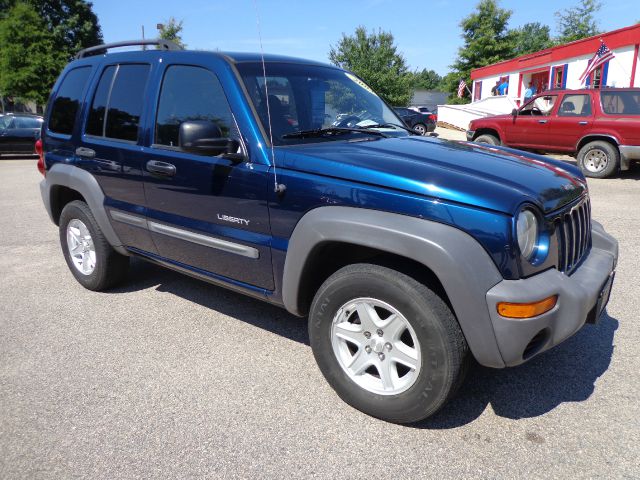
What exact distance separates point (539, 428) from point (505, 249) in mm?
1060

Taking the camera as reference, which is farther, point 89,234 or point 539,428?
point 89,234

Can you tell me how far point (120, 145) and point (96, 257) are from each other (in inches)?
44.8

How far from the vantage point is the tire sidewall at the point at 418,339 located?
2.38 m

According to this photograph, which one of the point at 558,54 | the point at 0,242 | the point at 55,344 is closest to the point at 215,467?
the point at 55,344

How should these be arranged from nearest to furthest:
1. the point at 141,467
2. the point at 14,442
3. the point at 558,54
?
1. the point at 141,467
2. the point at 14,442
3. the point at 558,54

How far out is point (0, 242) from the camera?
21.0 feet

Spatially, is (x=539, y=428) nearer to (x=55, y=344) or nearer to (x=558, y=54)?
(x=55, y=344)

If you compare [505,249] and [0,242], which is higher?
[505,249]

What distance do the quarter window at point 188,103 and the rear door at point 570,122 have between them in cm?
965

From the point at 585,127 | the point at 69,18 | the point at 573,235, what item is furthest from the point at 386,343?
the point at 69,18

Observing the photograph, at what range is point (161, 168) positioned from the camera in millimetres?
3387

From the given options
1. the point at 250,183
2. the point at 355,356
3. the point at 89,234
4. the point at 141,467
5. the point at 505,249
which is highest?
the point at 250,183

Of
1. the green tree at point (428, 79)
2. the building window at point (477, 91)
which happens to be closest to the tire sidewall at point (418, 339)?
the building window at point (477, 91)

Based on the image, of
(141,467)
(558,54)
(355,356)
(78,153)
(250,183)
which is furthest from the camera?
(558,54)
